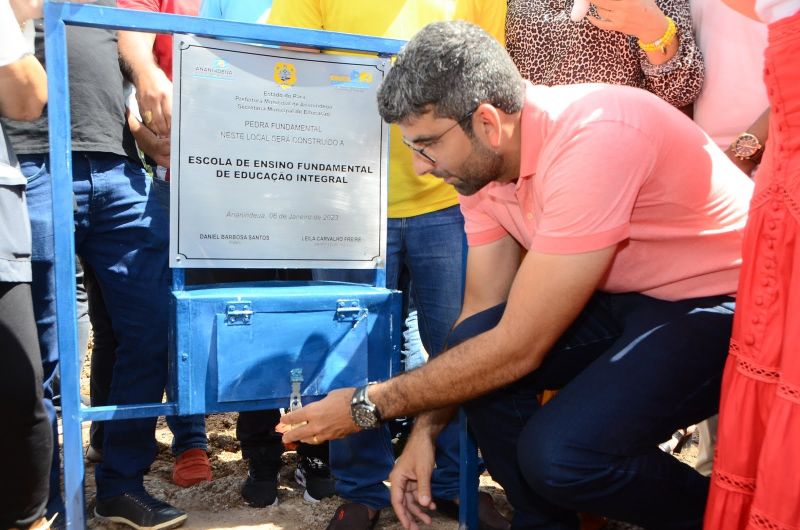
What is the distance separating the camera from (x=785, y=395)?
160 cm

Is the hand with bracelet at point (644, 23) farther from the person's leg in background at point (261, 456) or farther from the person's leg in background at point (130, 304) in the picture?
the person's leg in background at point (261, 456)

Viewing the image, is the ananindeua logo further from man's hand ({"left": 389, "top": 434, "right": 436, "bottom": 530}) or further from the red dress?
the red dress

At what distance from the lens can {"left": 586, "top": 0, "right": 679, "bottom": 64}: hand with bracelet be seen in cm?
250

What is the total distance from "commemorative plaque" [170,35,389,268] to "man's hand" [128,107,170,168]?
0.47m

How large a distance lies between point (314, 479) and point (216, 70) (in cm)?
145

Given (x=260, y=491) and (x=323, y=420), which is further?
(x=260, y=491)

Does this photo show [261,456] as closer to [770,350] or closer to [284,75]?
[284,75]

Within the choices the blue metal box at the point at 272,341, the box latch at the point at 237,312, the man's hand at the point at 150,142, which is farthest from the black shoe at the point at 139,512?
the man's hand at the point at 150,142

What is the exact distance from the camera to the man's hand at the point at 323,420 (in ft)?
6.95

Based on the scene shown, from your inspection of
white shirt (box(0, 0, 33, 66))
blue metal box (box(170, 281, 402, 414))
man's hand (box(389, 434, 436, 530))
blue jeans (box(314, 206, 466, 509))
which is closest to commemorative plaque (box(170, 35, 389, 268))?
blue metal box (box(170, 281, 402, 414))

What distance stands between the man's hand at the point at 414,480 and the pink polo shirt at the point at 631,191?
640mm

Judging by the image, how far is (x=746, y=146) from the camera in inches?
99.5

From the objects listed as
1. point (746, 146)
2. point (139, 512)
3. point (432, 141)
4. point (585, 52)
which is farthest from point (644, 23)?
point (139, 512)

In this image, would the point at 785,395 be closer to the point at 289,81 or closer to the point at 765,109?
the point at 765,109
